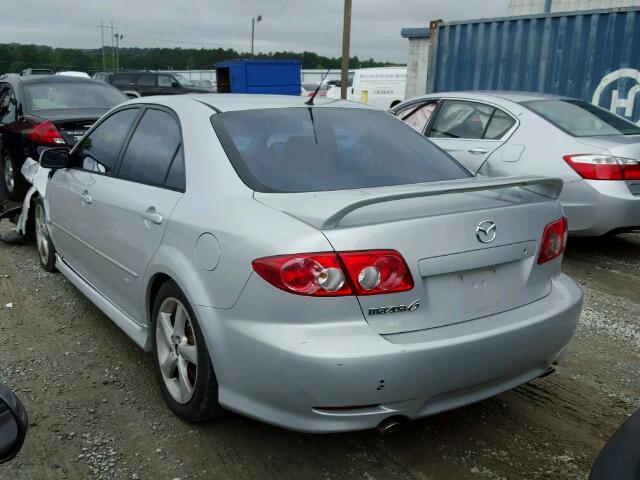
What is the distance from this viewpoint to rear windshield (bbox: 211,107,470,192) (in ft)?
9.18

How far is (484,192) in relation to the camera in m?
2.72

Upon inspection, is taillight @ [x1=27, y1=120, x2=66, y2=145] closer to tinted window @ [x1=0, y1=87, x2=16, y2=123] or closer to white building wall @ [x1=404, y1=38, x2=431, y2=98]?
tinted window @ [x1=0, y1=87, x2=16, y2=123]

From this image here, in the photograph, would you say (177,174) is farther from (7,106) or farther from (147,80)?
(147,80)

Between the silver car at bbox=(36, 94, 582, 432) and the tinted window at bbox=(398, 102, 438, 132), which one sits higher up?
the tinted window at bbox=(398, 102, 438, 132)

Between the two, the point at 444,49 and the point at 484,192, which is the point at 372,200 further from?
the point at 444,49

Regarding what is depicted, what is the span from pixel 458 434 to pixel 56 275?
146 inches

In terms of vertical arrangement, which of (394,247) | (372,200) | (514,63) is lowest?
(394,247)

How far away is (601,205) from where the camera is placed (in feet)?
17.6

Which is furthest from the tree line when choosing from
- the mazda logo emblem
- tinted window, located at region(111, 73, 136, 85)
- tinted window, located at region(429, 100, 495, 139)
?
the mazda logo emblem

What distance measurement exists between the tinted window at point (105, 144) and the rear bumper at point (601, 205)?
3764 mm

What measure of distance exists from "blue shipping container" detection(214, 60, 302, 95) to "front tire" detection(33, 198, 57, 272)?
→ 10.6m

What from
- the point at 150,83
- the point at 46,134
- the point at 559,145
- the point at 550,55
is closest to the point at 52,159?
the point at 46,134

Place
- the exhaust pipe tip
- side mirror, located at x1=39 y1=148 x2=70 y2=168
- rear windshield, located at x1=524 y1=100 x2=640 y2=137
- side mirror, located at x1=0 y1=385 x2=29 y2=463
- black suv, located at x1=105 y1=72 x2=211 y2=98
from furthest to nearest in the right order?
black suv, located at x1=105 y1=72 x2=211 y2=98 < rear windshield, located at x1=524 y1=100 x2=640 y2=137 < side mirror, located at x1=39 y1=148 x2=70 y2=168 < the exhaust pipe tip < side mirror, located at x1=0 y1=385 x2=29 y2=463

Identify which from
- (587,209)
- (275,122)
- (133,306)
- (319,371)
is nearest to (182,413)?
(133,306)
